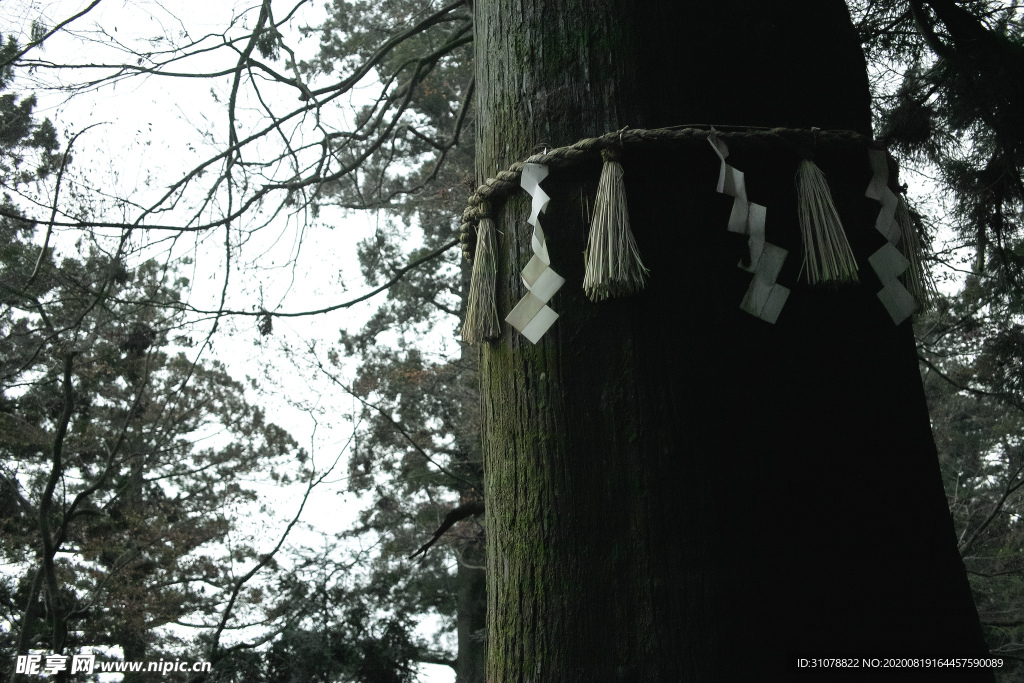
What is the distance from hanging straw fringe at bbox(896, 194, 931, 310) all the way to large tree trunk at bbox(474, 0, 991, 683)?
58 mm

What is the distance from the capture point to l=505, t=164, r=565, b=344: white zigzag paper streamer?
88cm

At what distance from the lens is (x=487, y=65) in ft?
3.51

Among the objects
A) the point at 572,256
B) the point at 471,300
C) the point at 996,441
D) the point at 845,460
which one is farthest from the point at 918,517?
the point at 996,441

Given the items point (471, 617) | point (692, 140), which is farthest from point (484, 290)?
point (471, 617)

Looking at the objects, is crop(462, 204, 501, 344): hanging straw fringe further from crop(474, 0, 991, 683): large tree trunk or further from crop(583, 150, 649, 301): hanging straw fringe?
crop(583, 150, 649, 301): hanging straw fringe

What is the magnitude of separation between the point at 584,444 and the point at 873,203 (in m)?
0.52

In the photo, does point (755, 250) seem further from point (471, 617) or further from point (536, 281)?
point (471, 617)

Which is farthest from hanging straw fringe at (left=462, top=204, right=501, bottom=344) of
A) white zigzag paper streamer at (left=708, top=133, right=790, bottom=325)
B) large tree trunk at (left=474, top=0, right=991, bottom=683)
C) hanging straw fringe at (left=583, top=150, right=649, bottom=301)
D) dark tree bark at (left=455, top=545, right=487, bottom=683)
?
dark tree bark at (left=455, top=545, right=487, bottom=683)

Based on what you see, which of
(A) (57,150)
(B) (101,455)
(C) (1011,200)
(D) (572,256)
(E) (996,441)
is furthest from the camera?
(E) (996,441)

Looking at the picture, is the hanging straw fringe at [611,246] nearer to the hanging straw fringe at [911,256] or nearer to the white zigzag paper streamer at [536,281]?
the white zigzag paper streamer at [536,281]

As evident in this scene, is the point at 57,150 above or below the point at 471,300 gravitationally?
above

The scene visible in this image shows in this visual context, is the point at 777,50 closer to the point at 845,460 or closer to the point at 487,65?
the point at 487,65

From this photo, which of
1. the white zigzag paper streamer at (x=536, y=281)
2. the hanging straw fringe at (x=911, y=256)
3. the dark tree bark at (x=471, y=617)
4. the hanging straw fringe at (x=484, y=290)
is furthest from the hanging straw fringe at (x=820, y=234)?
the dark tree bark at (x=471, y=617)

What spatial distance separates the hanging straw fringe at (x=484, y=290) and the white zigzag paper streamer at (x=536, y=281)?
7 centimetres
